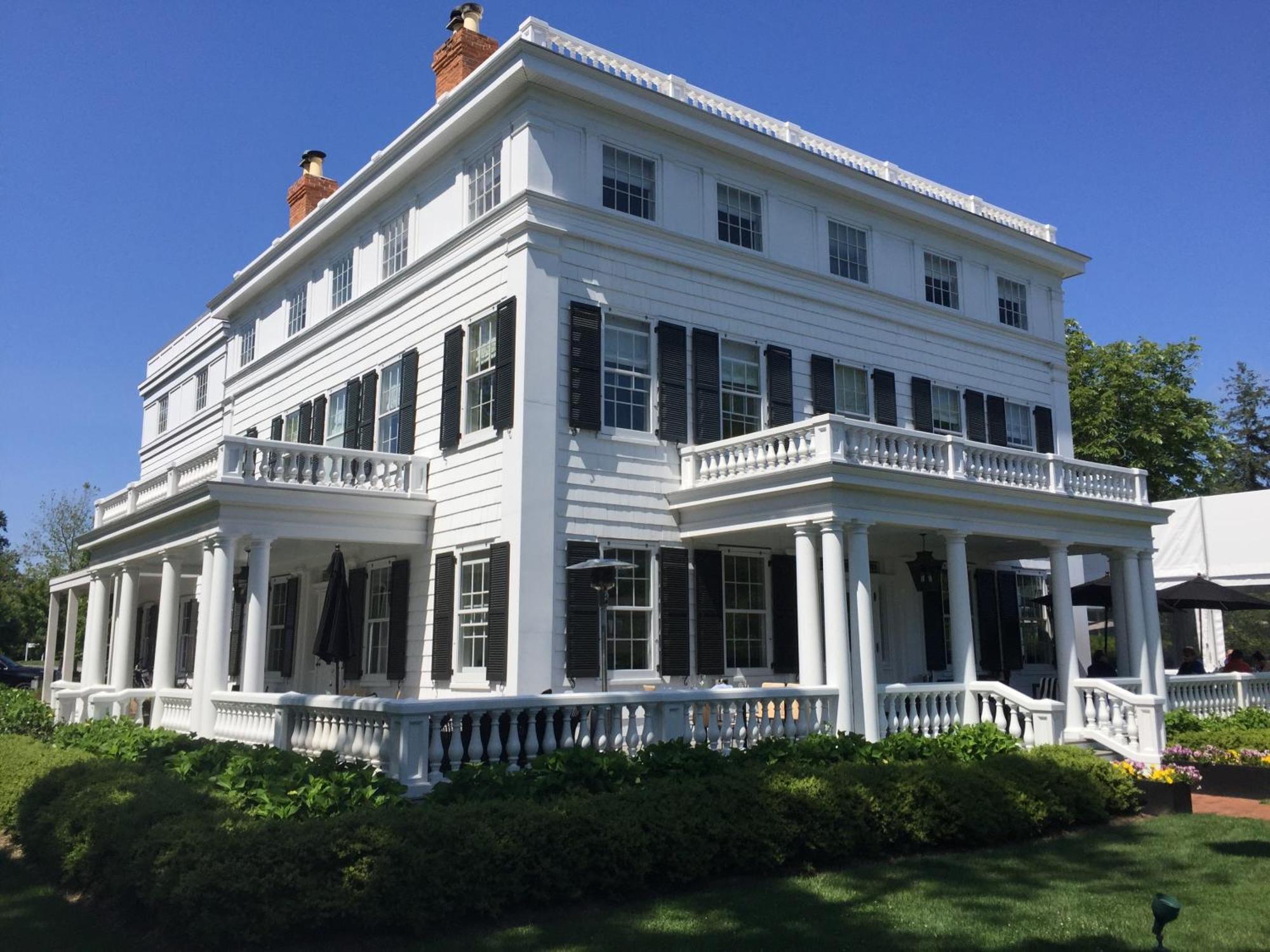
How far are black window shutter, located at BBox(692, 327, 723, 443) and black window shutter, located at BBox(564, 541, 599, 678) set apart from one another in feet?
11.3

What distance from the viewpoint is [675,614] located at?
1705 cm

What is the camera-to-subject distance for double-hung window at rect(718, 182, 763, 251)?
63.1ft

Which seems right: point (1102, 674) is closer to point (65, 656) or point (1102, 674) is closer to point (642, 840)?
point (642, 840)

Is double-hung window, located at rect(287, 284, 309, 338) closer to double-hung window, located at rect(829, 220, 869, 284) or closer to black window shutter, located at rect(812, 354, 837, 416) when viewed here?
black window shutter, located at rect(812, 354, 837, 416)

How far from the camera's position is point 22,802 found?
11344 millimetres

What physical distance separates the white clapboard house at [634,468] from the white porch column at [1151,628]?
74 millimetres

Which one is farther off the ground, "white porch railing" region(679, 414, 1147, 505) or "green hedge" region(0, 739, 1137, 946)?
"white porch railing" region(679, 414, 1147, 505)

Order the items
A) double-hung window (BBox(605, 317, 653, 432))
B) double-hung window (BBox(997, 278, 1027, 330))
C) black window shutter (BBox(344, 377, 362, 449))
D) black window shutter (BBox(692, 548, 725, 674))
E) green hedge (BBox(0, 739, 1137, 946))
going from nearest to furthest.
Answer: green hedge (BBox(0, 739, 1137, 946))
black window shutter (BBox(692, 548, 725, 674))
double-hung window (BBox(605, 317, 653, 432))
black window shutter (BBox(344, 377, 362, 449))
double-hung window (BBox(997, 278, 1027, 330))

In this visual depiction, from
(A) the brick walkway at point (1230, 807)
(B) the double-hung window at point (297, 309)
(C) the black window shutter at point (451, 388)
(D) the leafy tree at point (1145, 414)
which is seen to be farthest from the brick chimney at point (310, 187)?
(D) the leafy tree at point (1145, 414)

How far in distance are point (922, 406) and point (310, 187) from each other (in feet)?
54.1

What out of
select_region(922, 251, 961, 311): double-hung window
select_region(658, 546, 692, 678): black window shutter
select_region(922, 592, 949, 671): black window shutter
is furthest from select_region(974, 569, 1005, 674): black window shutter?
select_region(658, 546, 692, 678): black window shutter

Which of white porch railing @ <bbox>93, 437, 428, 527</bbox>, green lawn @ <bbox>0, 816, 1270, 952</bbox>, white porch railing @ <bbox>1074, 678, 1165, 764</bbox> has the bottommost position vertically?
green lawn @ <bbox>0, 816, 1270, 952</bbox>

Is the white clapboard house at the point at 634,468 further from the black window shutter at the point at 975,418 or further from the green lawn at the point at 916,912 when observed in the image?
the green lawn at the point at 916,912

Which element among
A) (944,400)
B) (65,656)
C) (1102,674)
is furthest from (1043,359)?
(65,656)
